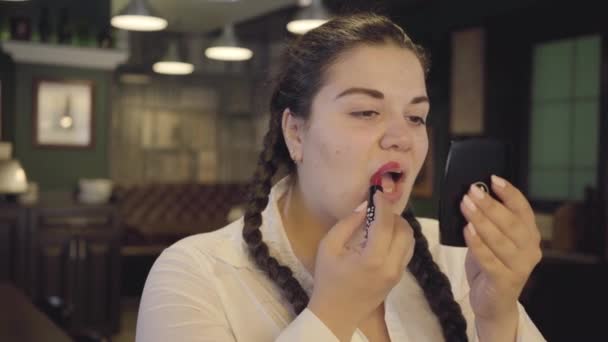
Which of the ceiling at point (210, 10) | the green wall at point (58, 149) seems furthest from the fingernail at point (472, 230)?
the ceiling at point (210, 10)

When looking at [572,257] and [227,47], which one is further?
[227,47]

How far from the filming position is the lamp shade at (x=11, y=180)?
470 centimetres

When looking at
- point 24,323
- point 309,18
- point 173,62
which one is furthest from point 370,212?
point 173,62

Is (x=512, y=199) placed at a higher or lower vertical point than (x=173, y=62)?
lower

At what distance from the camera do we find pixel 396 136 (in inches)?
42.3

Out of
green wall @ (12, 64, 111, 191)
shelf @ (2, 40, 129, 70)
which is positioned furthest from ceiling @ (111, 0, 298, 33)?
green wall @ (12, 64, 111, 191)

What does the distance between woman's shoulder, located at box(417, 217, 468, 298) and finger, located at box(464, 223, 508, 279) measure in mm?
330

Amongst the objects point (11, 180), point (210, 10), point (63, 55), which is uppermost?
point (210, 10)

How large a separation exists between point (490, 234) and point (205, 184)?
20.2 ft

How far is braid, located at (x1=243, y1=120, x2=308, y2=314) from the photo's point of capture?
3.73 feet

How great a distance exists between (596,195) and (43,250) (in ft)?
13.3

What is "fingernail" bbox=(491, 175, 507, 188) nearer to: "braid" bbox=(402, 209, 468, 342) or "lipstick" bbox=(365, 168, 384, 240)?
"lipstick" bbox=(365, 168, 384, 240)

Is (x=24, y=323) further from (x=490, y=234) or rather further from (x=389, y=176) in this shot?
(x=490, y=234)

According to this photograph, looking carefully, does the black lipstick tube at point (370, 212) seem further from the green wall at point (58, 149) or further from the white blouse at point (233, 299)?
the green wall at point (58, 149)
